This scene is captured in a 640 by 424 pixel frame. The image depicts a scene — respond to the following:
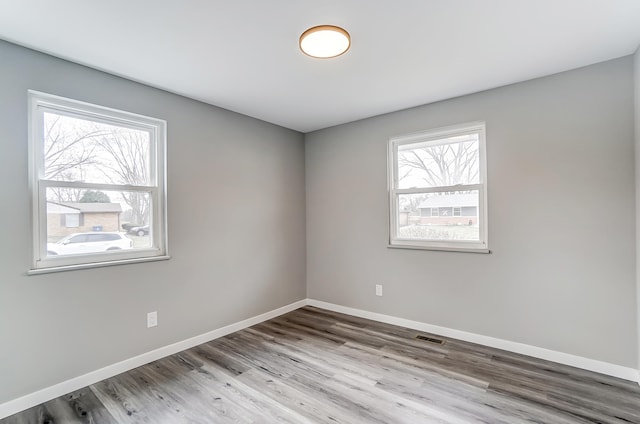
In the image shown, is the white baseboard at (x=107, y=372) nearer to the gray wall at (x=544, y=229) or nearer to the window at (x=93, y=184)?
the window at (x=93, y=184)

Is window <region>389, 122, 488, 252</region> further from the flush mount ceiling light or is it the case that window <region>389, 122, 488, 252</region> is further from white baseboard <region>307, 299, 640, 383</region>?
the flush mount ceiling light

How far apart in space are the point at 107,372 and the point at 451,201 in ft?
11.4

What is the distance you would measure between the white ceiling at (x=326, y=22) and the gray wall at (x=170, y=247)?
261 mm

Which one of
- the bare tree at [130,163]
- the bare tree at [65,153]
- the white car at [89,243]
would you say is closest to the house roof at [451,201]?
the bare tree at [130,163]

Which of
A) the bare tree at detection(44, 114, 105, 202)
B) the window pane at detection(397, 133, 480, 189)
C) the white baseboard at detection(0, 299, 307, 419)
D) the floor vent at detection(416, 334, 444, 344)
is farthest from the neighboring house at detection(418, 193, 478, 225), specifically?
the bare tree at detection(44, 114, 105, 202)

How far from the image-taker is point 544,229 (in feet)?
8.66

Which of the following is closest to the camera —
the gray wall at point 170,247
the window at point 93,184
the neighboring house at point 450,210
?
the gray wall at point 170,247

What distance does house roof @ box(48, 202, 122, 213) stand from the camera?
7.57 feet

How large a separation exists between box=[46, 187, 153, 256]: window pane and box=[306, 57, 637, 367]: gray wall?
8.26 feet

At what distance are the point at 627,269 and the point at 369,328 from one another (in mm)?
2299

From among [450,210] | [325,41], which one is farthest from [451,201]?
[325,41]

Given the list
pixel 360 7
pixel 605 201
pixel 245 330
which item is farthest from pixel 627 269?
pixel 245 330

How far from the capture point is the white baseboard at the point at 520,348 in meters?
2.35

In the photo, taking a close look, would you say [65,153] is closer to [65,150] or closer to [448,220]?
[65,150]
